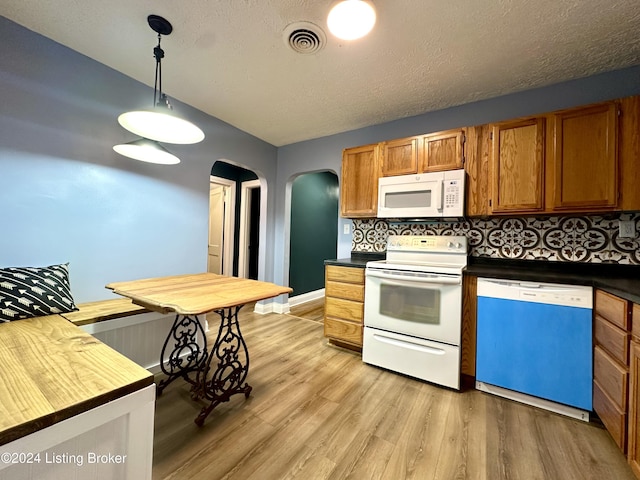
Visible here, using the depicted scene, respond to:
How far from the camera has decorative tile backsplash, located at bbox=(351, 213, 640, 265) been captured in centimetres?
198

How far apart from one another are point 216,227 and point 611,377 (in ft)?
16.7

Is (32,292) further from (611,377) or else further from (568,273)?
(568,273)

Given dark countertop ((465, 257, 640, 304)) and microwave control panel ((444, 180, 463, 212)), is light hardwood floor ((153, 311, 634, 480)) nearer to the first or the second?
dark countertop ((465, 257, 640, 304))

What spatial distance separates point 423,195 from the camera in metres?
2.36

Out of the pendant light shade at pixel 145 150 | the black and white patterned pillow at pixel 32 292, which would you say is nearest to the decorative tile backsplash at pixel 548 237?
the pendant light shade at pixel 145 150

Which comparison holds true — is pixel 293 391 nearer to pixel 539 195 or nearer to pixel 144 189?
pixel 144 189

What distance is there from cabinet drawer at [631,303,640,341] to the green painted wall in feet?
11.6

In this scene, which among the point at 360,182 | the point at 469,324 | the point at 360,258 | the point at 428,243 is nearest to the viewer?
the point at 469,324

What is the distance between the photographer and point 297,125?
312cm

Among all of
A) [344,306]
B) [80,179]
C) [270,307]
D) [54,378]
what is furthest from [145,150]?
[270,307]

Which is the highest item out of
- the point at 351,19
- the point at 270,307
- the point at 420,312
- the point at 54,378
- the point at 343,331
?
the point at 351,19

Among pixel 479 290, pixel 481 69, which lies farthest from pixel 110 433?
pixel 481 69

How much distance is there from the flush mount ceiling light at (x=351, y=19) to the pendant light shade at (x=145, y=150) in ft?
4.43

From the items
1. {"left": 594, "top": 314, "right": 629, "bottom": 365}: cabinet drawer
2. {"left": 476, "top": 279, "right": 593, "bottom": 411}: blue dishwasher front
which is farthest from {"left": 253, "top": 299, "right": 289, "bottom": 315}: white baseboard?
{"left": 594, "top": 314, "right": 629, "bottom": 365}: cabinet drawer
